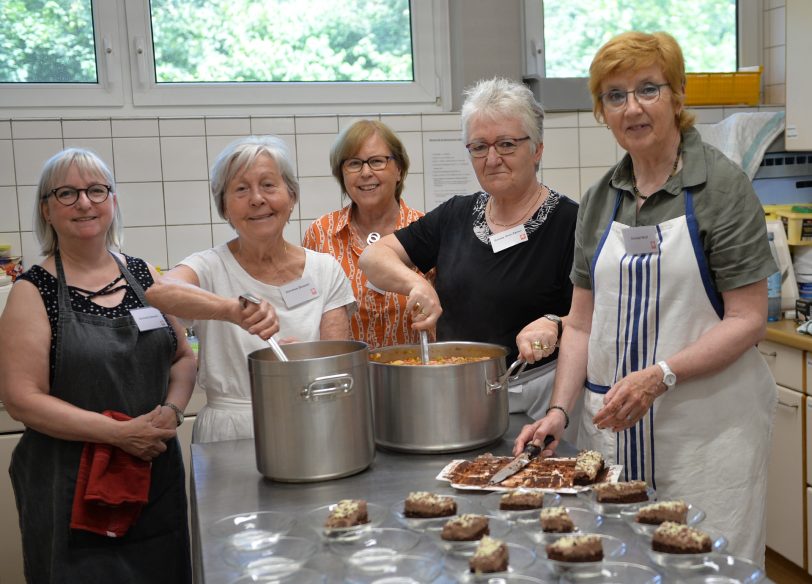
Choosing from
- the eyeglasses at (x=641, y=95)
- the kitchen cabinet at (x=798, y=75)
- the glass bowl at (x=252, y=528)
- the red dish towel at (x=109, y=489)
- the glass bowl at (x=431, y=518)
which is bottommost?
the red dish towel at (x=109, y=489)

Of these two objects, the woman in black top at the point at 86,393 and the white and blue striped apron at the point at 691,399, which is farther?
the woman in black top at the point at 86,393

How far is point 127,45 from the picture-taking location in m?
3.21

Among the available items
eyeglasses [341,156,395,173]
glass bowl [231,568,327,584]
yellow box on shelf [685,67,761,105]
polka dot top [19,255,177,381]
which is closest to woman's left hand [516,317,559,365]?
glass bowl [231,568,327,584]

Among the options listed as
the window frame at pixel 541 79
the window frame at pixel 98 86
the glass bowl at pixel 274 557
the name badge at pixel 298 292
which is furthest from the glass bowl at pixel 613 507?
the window frame at pixel 98 86

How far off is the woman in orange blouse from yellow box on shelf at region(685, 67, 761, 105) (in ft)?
5.80

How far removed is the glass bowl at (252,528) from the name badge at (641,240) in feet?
2.75

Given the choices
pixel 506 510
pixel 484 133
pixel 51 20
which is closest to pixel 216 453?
pixel 506 510

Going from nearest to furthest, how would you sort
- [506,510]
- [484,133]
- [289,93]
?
[506,510], [484,133], [289,93]

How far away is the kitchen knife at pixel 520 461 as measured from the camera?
1.32m

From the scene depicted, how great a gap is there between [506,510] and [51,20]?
2818mm

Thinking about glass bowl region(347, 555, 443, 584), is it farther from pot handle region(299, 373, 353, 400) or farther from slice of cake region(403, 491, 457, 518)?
pot handle region(299, 373, 353, 400)

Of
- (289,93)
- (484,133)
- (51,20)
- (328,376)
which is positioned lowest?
(328,376)

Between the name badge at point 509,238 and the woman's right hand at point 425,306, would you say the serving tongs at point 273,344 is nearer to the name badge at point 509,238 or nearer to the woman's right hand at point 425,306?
the woman's right hand at point 425,306

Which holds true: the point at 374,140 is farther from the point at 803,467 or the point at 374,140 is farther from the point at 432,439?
the point at 803,467
